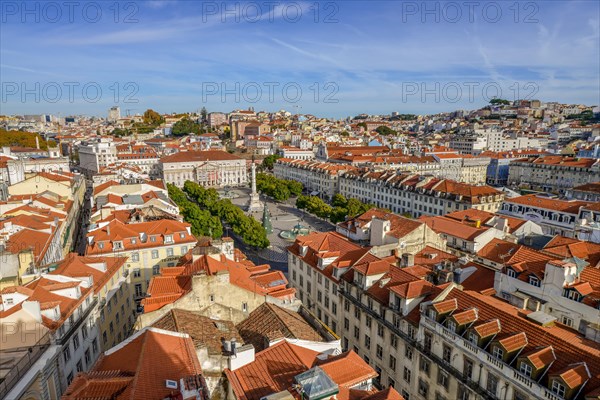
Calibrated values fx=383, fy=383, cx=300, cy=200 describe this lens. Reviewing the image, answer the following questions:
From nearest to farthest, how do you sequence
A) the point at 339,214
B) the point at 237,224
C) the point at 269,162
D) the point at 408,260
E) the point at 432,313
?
1. the point at 432,313
2. the point at 408,260
3. the point at 237,224
4. the point at 339,214
5. the point at 269,162

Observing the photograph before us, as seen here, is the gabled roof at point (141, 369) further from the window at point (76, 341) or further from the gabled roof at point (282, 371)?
the window at point (76, 341)

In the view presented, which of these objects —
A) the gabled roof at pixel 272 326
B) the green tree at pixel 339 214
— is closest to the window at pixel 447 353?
the gabled roof at pixel 272 326

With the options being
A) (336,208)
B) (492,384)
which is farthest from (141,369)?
(336,208)

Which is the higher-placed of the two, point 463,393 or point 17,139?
point 17,139

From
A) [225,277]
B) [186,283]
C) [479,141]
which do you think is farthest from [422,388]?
[479,141]

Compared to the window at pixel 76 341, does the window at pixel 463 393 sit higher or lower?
lower

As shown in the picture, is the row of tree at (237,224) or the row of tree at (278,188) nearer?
the row of tree at (237,224)

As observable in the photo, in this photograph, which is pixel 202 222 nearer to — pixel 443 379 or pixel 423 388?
pixel 423 388

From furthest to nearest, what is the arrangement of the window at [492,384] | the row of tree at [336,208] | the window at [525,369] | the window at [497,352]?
the row of tree at [336,208] < the window at [492,384] < the window at [497,352] < the window at [525,369]
